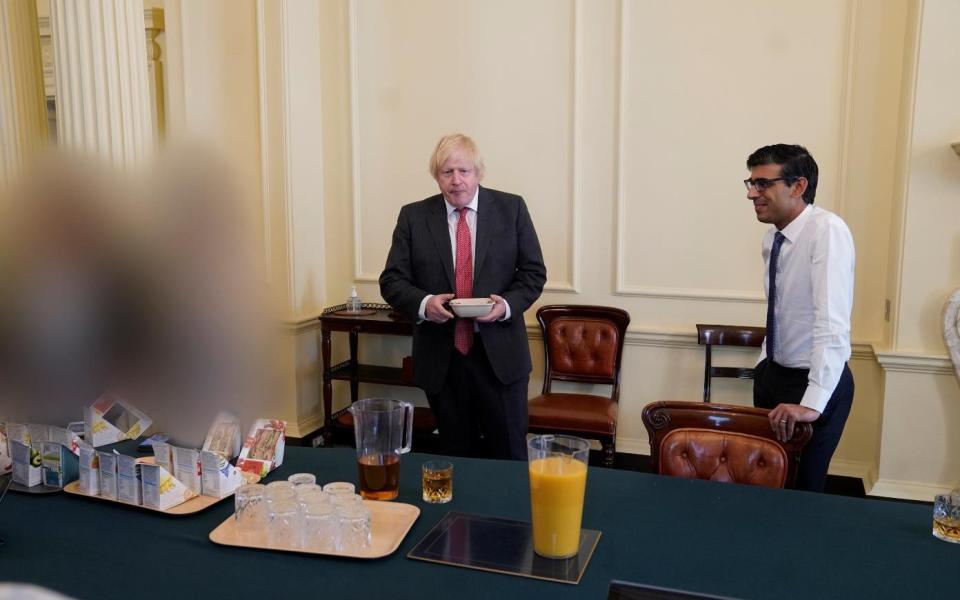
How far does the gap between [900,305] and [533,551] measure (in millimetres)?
2722

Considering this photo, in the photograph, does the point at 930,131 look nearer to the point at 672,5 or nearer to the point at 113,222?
the point at 672,5

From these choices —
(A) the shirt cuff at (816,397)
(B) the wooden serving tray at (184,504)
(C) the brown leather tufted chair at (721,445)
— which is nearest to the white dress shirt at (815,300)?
(A) the shirt cuff at (816,397)

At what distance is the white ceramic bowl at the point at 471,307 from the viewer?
2469 mm

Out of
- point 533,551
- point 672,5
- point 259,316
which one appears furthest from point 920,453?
point 259,316

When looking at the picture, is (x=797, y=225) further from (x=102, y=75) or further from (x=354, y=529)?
(x=102, y=75)

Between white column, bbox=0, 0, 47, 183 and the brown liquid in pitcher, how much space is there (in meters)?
0.82

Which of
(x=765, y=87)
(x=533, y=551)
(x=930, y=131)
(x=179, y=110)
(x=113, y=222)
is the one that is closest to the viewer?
(x=113, y=222)

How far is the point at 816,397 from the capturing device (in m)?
2.00

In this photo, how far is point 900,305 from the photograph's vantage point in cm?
325

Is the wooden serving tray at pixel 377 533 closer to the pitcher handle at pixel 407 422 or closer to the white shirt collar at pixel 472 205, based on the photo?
the pitcher handle at pixel 407 422

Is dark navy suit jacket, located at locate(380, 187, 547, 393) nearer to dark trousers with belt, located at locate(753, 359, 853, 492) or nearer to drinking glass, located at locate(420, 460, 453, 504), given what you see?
dark trousers with belt, located at locate(753, 359, 853, 492)

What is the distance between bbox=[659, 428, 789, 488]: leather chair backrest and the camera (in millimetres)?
1736

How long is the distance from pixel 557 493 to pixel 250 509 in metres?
0.55

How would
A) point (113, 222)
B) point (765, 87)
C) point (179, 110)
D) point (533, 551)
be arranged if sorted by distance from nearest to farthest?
point (113, 222) → point (179, 110) → point (533, 551) → point (765, 87)
